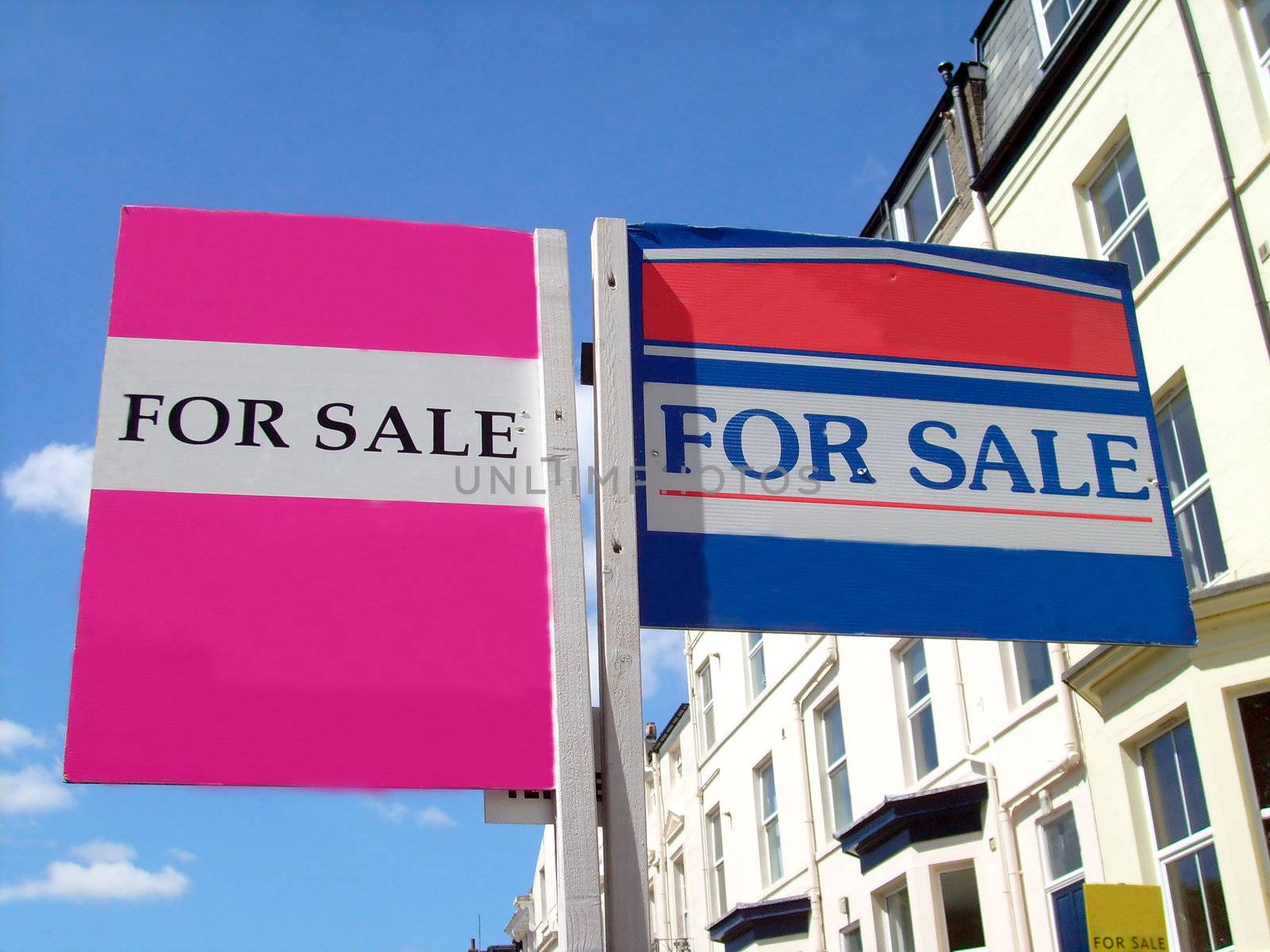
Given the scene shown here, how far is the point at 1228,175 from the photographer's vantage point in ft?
35.3

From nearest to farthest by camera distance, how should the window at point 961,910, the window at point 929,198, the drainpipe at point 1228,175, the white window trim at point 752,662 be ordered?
the drainpipe at point 1228,175, the window at point 961,910, the window at point 929,198, the white window trim at point 752,662

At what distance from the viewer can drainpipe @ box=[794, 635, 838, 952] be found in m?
18.1

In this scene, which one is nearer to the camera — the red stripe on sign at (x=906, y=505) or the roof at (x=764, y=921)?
the red stripe on sign at (x=906, y=505)

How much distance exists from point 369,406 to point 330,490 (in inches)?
10.0

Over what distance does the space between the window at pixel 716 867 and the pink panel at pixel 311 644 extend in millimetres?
20898

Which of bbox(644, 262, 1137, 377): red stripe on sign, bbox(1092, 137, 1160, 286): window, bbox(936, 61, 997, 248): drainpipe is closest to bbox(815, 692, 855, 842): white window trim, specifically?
bbox(936, 61, 997, 248): drainpipe

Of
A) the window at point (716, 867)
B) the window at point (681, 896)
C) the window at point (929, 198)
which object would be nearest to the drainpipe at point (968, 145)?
the window at point (929, 198)

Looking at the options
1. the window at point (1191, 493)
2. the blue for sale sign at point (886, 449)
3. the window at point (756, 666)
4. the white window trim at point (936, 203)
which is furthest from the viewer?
the window at point (756, 666)

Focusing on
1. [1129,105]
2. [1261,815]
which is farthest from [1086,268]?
[1129,105]

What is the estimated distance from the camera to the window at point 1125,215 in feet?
39.9

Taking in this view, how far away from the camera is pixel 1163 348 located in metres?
11.3

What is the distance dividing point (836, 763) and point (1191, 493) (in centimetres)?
887

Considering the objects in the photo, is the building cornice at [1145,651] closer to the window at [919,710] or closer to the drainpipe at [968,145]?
the window at [919,710]

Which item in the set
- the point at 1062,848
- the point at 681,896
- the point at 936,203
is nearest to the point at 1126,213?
the point at 936,203
